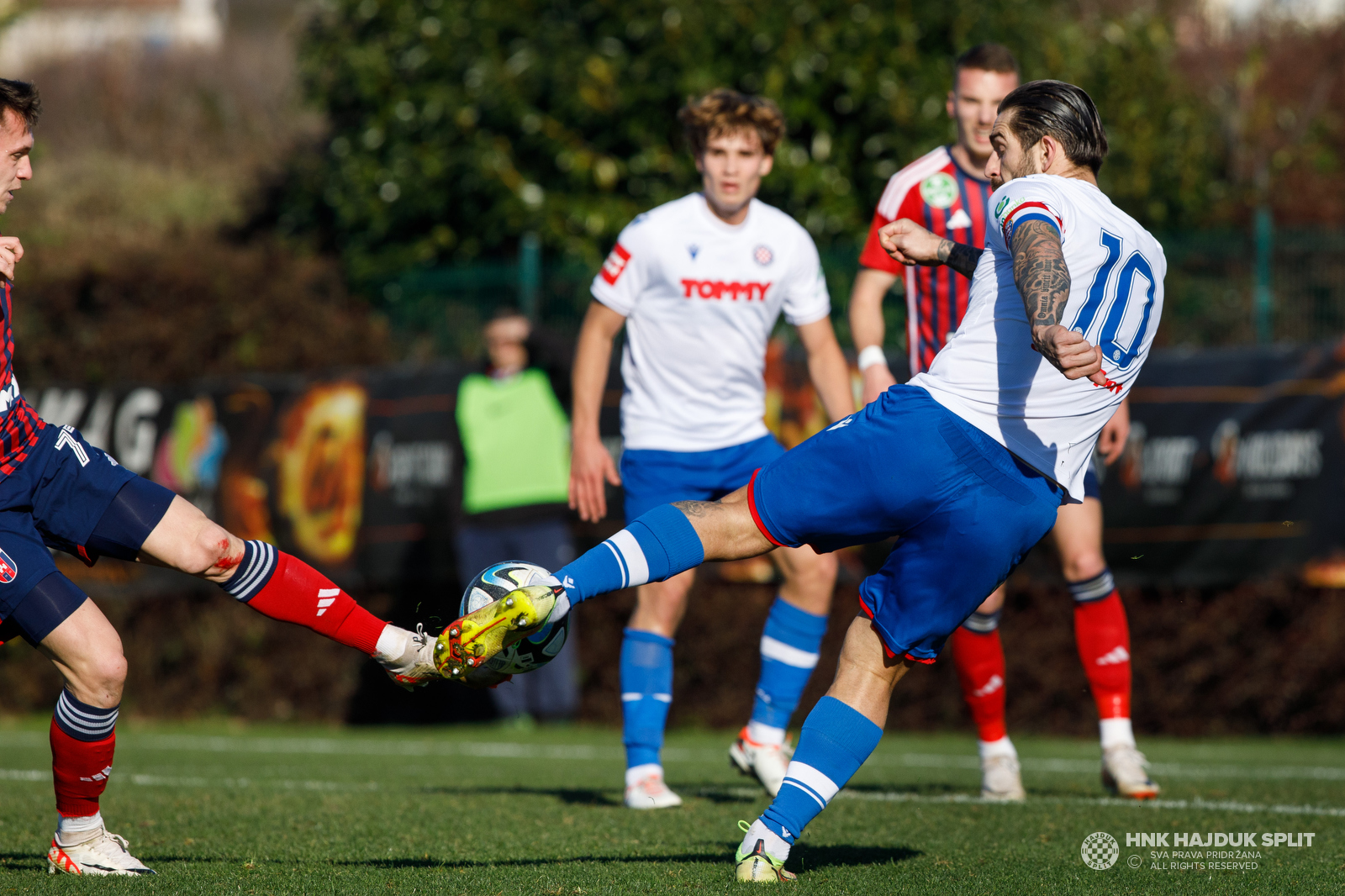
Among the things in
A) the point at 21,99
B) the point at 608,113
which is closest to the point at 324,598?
the point at 21,99

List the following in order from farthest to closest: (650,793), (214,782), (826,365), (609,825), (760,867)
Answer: (214,782) < (826,365) < (650,793) < (609,825) < (760,867)

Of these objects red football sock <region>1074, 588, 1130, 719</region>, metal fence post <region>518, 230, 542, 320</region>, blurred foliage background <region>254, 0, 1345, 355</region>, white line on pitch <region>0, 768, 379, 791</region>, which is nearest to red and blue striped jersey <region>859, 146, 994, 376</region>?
red football sock <region>1074, 588, 1130, 719</region>

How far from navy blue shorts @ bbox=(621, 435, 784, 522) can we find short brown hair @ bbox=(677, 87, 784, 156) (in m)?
1.14

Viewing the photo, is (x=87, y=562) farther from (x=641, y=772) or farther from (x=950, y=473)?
(x=950, y=473)

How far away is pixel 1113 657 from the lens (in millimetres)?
5613

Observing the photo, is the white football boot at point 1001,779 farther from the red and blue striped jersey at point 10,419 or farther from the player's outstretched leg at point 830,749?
the red and blue striped jersey at point 10,419

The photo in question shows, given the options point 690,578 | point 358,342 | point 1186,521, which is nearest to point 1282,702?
point 1186,521

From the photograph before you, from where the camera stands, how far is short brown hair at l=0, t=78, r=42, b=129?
3932mm

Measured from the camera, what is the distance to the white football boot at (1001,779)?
5.61m

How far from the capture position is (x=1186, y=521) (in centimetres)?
904

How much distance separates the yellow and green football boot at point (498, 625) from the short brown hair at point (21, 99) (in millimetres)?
1788

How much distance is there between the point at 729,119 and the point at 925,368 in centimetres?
118

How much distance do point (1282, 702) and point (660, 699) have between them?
213 inches

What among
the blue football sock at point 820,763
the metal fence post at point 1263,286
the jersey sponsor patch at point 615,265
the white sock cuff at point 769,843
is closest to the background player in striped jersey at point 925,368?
the jersey sponsor patch at point 615,265
